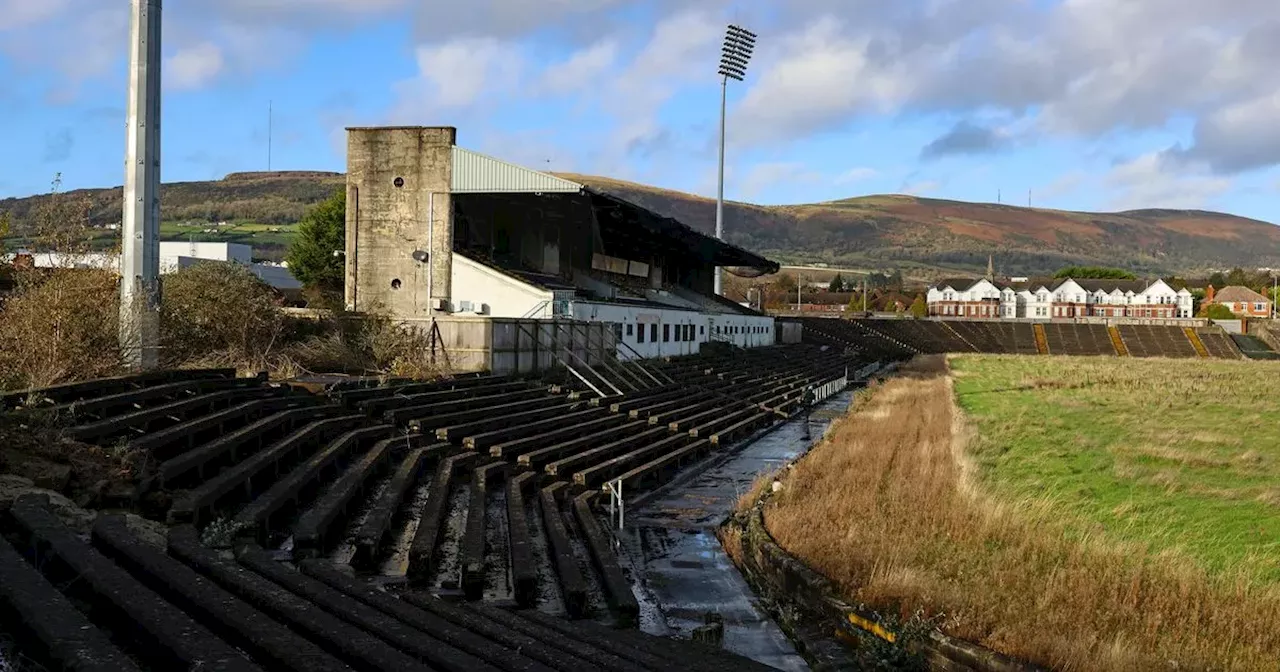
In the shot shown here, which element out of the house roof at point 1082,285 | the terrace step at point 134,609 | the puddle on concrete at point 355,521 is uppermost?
the house roof at point 1082,285

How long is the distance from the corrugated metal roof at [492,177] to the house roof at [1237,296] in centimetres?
15279

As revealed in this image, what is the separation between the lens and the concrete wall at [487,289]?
3136cm

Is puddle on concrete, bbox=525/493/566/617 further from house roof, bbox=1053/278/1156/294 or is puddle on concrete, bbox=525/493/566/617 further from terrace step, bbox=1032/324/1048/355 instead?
house roof, bbox=1053/278/1156/294

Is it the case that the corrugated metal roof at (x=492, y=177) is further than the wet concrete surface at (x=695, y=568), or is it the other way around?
the corrugated metal roof at (x=492, y=177)

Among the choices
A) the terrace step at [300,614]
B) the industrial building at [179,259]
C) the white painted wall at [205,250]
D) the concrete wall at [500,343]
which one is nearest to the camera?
the terrace step at [300,614]

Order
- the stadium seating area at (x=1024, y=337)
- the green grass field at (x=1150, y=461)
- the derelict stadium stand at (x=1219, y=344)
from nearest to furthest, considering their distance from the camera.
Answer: the green grass field at (x=1150, y=461)
the stadium seating area at (x=1024, y=337)
the derelict stadium stand at (x=1219, y=344)

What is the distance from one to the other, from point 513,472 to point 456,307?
16221 mm

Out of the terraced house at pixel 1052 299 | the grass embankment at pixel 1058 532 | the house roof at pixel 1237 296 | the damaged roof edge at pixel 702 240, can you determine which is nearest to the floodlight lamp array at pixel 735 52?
the damaged roof edge at pixel 702 240

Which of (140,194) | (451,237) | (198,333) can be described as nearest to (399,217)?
(451,237)

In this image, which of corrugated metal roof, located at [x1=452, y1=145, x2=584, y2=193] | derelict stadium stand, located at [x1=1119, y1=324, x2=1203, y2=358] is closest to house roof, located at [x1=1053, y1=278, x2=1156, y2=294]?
derelict stadium stand, located at [x1=1119, y1=324, x2=1203, y2=358]

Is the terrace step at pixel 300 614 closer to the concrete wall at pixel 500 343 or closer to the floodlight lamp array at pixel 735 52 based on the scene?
the concrete wall at pixel 500 343

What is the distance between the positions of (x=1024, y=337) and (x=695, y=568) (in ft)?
303

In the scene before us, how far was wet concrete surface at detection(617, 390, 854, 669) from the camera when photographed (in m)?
10.3

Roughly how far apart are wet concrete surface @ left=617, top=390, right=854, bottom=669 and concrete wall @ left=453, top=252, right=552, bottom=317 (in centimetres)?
1098
